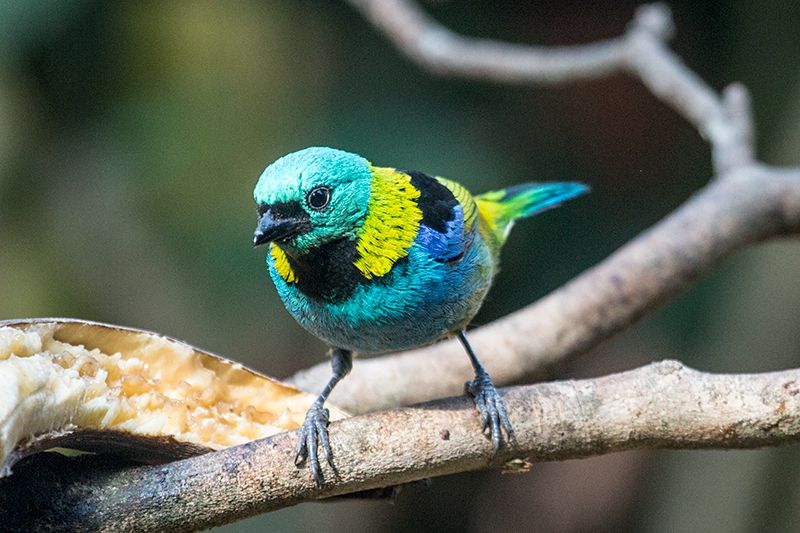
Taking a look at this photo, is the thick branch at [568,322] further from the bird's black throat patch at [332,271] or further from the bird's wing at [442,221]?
the bird's black throat patch at [332,271]

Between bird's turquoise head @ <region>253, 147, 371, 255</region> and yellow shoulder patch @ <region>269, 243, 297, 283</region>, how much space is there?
98 mm

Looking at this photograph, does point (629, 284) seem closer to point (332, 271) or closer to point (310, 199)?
point (332, 271)

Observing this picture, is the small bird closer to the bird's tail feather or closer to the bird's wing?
the bird's wing

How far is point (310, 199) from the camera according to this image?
205 cm

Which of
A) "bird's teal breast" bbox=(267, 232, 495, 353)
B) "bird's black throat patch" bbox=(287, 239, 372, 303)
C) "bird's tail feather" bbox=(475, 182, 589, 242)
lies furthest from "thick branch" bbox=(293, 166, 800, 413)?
"bird's black throat patch" bbox=(287, 239, 372, 303)

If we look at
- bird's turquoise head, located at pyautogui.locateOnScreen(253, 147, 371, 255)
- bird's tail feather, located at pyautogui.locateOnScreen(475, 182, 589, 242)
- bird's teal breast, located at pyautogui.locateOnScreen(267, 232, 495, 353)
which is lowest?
bird's teal breast, located at pyautogui.locateOnScreen(267, 232, 495, 353)

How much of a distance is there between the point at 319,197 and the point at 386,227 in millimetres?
261

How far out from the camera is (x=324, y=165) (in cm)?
208

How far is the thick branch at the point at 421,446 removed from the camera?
1.69 metres

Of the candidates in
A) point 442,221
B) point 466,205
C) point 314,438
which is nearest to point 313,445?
point 314,438

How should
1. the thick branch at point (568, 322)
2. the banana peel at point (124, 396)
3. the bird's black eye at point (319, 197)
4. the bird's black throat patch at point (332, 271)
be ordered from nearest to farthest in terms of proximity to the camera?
the banana peel at point (124, 396), the bird's black eye at point (319, 197), the bird's black throat patch at point (332, 271), the thick branch at point (568, 322)

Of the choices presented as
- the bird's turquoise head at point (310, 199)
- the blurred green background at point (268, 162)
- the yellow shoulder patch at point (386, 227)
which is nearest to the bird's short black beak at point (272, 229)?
the bird's turquoise head at point (310, 199)

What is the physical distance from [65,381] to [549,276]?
13.6ft

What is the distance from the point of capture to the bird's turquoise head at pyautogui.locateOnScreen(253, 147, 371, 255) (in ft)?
6.55
